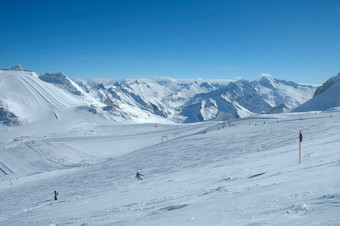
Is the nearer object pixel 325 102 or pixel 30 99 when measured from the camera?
pixel 325 102

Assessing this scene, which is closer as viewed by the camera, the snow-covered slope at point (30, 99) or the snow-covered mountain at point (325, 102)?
the snow-covered mountain at point (325, 102)

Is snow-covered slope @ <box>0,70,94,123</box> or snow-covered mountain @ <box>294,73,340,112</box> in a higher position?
snow-covered slope @ <box>0,70,94,123</box>

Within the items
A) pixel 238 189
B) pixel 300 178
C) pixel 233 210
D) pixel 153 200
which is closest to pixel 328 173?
pixel 300 178

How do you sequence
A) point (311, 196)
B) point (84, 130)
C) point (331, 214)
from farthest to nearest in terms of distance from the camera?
point (84, 130) → point (311, 196) → point (331, 214)

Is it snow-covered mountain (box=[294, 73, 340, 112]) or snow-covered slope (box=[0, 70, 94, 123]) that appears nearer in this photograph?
snow-covered mountain (box=[294, 73, 340, 112])

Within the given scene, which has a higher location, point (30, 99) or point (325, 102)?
point (30, 99)

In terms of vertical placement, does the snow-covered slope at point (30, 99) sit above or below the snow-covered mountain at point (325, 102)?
above

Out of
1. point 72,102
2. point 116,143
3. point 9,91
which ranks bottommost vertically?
point 116,143

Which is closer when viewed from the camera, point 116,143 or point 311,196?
point 311,196

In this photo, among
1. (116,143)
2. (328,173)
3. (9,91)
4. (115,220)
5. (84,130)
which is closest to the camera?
(328,173)

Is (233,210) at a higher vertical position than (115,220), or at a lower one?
higher

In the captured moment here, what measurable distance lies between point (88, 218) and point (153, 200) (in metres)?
2.58

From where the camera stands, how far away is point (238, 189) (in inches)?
331

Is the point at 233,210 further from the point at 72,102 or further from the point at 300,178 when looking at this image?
the point at 72,102
